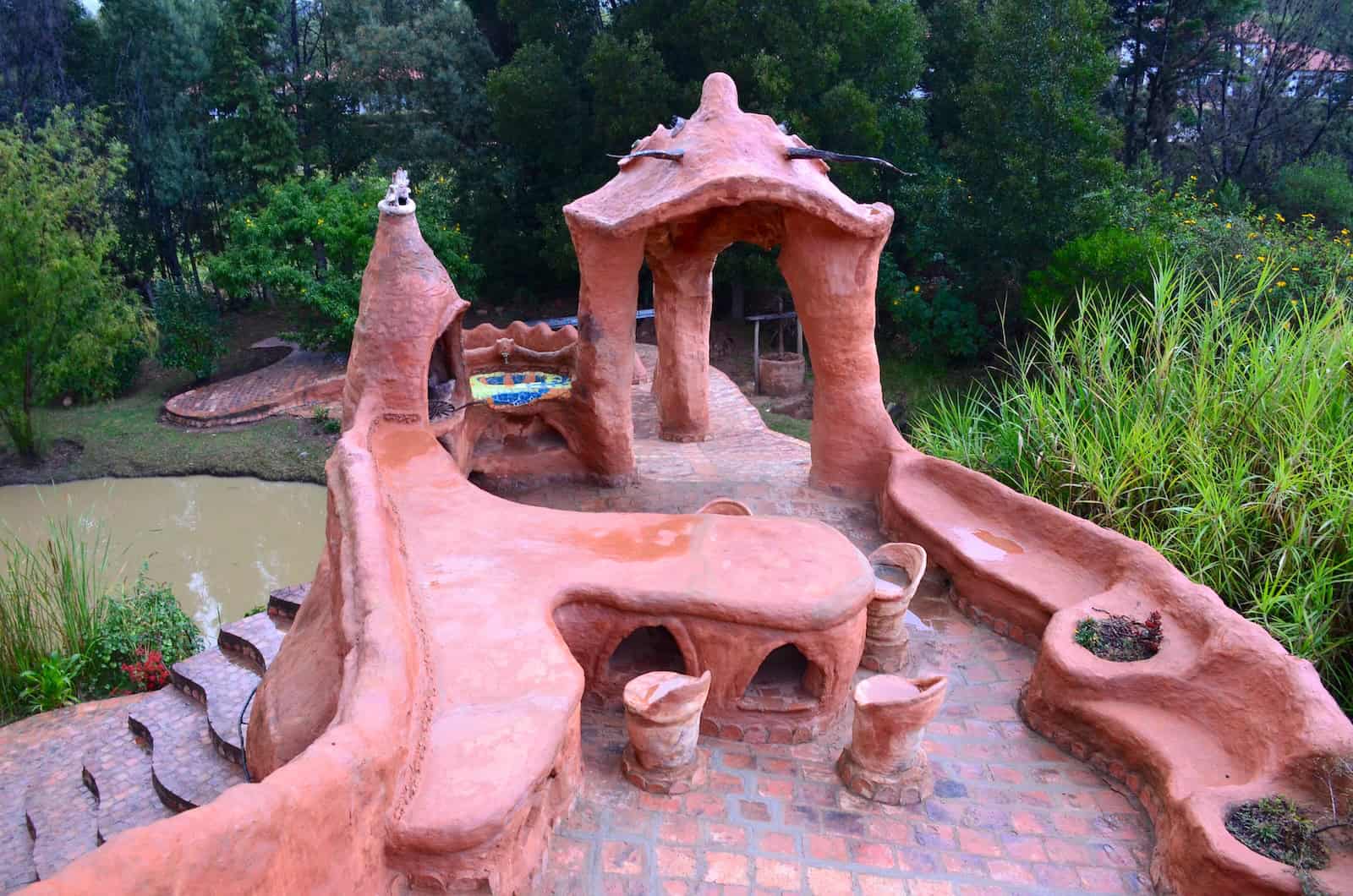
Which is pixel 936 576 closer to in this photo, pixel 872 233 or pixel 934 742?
pixel 934 742

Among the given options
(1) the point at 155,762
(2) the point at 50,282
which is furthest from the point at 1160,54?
(1) the point at 155,762

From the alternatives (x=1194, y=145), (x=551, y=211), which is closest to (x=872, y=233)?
(x=551, y=211)

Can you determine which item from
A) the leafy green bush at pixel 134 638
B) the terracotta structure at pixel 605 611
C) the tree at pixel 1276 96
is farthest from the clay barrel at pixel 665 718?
the tree at pixel 1276 96

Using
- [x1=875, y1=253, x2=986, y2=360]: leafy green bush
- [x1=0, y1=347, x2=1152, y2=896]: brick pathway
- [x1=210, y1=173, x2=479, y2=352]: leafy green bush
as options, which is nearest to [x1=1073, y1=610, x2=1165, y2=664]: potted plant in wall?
[x1=0, y1=347, x2=1152, y2=896]: brick pathway

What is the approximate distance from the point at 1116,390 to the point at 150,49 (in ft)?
66.8

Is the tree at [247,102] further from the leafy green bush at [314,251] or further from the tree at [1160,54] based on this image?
the tree at [1160,54]

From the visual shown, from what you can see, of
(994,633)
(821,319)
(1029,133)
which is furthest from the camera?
(1029,133)

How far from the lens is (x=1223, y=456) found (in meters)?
7.02

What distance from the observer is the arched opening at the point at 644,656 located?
19.2 feet

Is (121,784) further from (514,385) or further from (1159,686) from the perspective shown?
(1159,686)

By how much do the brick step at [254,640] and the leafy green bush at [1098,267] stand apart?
10.2 meters

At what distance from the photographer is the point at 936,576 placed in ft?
24.1

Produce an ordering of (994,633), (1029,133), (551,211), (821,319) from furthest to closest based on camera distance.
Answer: (551,211), (1029,133), (821,319), (994,633)

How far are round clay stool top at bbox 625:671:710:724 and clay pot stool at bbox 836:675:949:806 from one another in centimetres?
87
